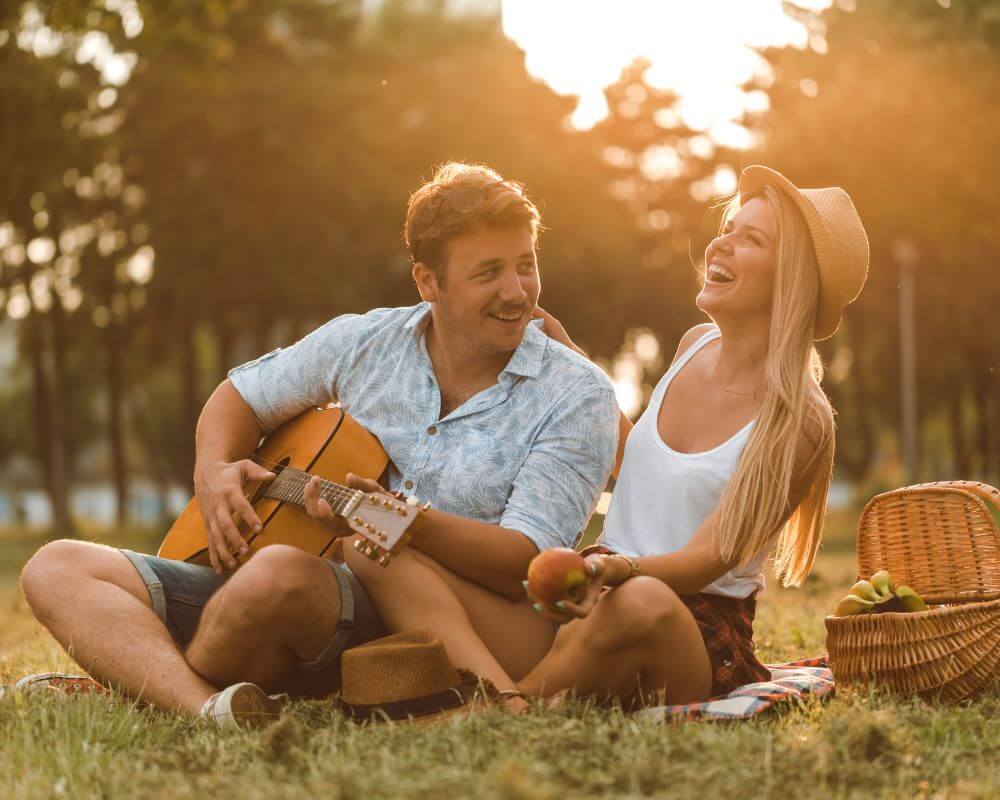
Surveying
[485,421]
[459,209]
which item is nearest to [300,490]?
[485,421]

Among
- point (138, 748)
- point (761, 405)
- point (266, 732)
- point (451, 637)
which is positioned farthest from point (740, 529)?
point (138, 748)

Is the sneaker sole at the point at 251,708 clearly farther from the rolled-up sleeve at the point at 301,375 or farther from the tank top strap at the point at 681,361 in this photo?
the tank top strap at the point at 681,361

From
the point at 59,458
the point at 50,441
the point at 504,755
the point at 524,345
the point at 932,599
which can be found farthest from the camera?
the point at 59,458

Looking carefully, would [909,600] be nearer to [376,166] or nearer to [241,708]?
[241,708]

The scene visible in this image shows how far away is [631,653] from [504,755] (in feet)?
2.92

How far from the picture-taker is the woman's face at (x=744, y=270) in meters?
4.96

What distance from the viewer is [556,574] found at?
13.3 feet

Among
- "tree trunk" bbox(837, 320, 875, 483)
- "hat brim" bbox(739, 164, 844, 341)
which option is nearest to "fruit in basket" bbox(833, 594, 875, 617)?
"hat brim" bbox(739, 164, 844, 341)

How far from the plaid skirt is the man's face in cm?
88

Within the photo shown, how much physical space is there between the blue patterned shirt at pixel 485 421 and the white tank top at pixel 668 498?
0.43 feet

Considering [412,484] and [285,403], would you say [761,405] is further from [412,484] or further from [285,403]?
[285,403]

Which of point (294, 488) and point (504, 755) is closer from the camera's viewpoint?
point (504, 755)

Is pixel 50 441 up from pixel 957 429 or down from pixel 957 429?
up

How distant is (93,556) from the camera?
4.84m
